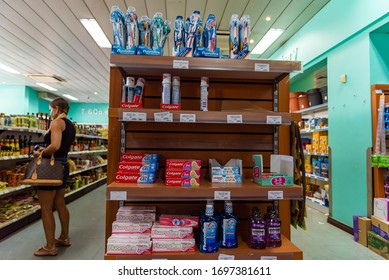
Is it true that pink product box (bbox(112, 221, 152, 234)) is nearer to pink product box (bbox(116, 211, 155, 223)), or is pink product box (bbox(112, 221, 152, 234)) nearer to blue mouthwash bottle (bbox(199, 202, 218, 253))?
pink product box (bbox(116, 211, 155, 223))

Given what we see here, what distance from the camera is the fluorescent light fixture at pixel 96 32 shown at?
14.6 ft

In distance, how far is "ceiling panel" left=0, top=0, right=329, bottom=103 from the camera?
3885mm

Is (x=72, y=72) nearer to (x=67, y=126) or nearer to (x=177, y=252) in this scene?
(x=67, y=126)

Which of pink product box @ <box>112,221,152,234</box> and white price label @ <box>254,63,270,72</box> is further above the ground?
white price label @ <box>254,63,270,72</box>

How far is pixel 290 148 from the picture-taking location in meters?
1.89

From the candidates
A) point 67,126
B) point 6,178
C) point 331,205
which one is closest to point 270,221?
point 67,126

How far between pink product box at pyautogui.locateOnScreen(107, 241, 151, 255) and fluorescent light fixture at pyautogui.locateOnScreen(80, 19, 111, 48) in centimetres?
419

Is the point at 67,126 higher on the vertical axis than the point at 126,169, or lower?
higher

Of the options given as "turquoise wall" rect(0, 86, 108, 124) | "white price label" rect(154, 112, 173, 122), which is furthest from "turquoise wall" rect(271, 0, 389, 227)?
"turquoise wall" rect(0, 86, 108, 124)

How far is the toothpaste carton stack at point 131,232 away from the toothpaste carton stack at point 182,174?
0.29 meters

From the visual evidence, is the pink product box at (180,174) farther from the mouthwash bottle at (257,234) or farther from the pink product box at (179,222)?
the mouthwash bottle at (257,234)

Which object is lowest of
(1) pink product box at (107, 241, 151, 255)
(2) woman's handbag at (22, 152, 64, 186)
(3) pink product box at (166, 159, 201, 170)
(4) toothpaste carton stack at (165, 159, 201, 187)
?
(1) pink product box at (107, 241, 151, 255)

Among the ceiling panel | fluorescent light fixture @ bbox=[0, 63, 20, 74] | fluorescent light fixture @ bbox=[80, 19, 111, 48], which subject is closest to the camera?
the ceiling panel
